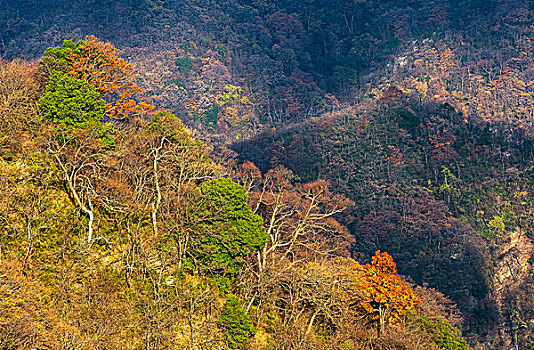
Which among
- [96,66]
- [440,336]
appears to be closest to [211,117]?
[96,66]

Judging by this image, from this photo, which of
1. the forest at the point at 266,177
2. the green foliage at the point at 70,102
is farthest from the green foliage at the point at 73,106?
the forest at the point at 266,177

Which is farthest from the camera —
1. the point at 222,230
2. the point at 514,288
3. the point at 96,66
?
the point at 514,288

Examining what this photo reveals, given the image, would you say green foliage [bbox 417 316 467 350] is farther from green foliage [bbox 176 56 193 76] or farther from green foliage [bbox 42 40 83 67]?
green foliage [bbox 176 56 193 76]

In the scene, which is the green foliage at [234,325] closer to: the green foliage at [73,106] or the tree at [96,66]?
the green foliage at [73,106]

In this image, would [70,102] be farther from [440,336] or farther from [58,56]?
[440,336]

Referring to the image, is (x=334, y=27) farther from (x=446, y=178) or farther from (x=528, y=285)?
(x=528, y=285)

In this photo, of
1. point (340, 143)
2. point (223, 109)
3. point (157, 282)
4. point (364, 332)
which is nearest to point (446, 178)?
point (340, 143)

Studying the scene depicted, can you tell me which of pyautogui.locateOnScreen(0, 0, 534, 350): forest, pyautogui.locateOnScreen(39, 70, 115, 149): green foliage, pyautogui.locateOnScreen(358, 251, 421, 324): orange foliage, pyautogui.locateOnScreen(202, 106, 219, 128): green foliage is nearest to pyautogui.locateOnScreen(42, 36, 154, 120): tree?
pyautogui.locateOnScreen(0, 0, 534, 350): forest
